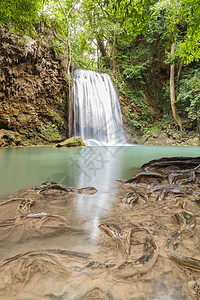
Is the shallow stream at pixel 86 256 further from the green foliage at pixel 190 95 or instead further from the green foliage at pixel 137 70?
the green foliage at pixel 137 70

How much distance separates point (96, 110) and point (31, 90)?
4.72m

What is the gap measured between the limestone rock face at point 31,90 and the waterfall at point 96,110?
104 centimetres

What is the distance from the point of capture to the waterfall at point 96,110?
11.6 meters

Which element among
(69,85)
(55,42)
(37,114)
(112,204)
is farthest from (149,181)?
(55,42)

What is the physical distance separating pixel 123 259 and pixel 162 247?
222 mm

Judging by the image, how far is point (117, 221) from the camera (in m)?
1.09

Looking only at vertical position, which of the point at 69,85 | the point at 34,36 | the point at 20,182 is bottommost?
the point at 20,182

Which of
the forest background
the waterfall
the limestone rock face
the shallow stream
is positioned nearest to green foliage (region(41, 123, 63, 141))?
the limestone rock face

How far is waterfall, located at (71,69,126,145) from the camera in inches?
457

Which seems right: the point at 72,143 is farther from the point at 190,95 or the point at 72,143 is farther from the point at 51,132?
the point at 190,95

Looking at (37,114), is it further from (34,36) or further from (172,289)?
(172,289)

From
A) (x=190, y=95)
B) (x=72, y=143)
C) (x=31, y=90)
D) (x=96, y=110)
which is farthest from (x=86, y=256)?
(x=190, y=95)

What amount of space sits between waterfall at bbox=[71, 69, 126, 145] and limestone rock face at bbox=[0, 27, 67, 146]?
1.04 m

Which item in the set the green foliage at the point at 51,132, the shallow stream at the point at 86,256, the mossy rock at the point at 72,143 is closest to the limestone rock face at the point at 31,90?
the green foliage at the point at 51,132
